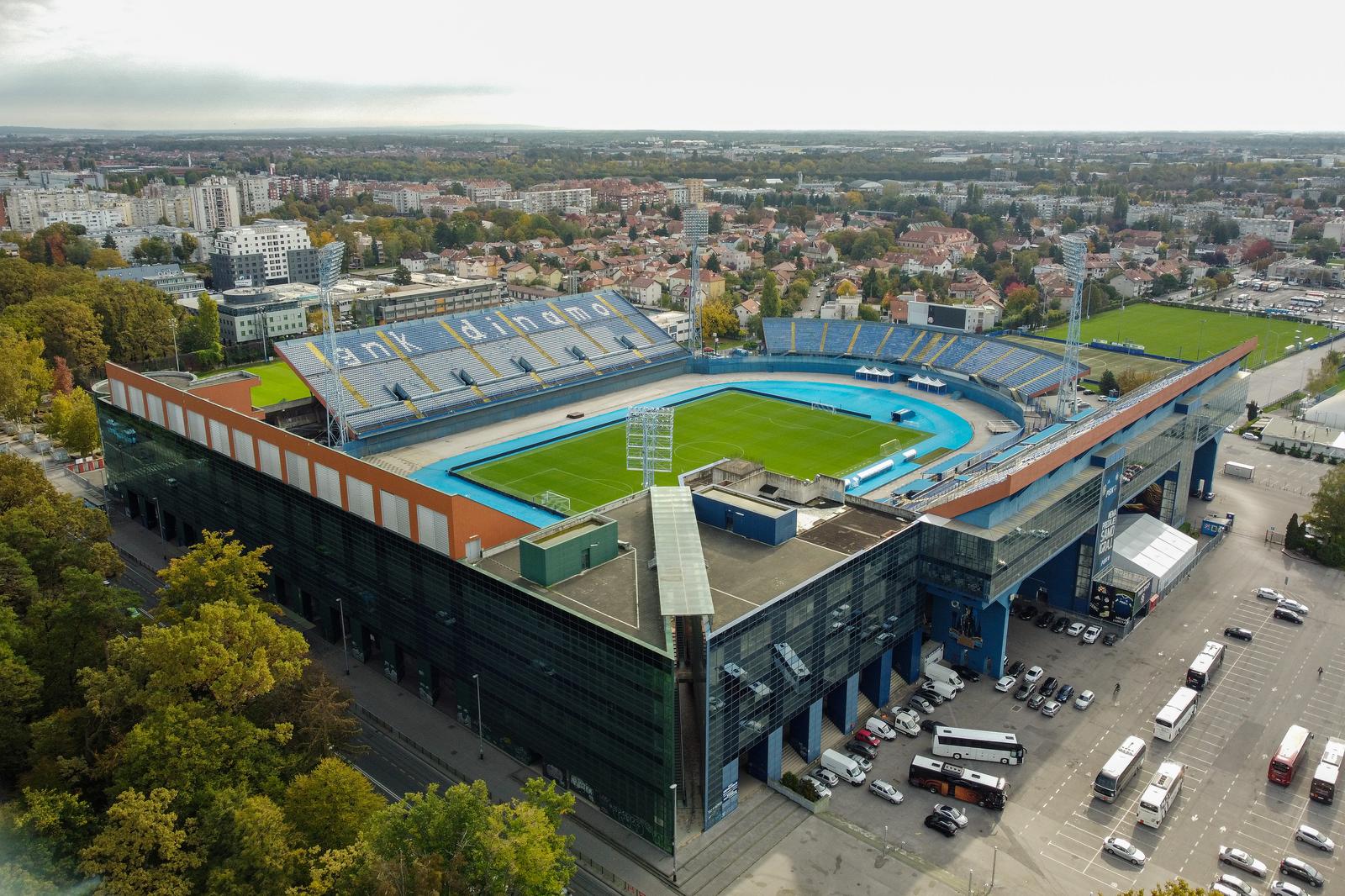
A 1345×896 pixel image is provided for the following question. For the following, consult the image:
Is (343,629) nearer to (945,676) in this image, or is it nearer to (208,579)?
(208,579)

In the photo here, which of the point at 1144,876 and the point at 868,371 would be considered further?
the point at 868,371

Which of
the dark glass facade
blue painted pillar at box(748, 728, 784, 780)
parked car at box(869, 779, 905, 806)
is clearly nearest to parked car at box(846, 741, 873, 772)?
parked car at box(869, 779, 905, 806)

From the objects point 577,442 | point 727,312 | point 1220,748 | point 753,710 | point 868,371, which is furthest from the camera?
point 727,312

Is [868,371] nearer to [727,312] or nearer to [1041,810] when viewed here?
[727,312]

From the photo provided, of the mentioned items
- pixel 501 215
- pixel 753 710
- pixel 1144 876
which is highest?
pixel 501 215

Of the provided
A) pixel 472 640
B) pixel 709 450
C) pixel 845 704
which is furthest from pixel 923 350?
pixel 472 640

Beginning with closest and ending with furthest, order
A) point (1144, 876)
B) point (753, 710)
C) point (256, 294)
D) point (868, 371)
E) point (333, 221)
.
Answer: point (1144, 876)
point (753, 710)
point (868, 371)
point (256, 294)
point (333, 221)

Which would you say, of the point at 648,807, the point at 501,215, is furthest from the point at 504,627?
the point at 501,215
